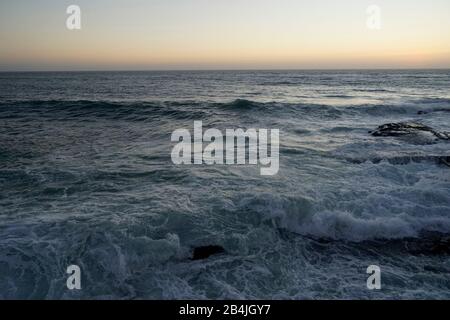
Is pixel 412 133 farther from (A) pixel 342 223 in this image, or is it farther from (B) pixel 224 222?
(B) pixel 224 222

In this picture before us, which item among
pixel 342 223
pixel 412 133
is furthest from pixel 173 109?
pixel 342 223

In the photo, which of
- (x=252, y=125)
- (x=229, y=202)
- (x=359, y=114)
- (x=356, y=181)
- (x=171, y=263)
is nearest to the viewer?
(x=171, y=263)

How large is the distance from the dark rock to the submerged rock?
453 inches

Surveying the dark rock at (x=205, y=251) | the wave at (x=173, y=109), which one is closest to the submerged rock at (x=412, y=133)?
the wave at (x=173, y=109)

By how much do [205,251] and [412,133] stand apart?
13127 millimetres

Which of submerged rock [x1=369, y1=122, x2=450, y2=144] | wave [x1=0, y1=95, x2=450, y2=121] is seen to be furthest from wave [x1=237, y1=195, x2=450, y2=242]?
wave [x1=0, y1=95, x2=450, y2=121]

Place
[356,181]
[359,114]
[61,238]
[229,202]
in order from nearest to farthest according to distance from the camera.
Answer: [61,238] → [229,202] → [356,181] → [359,114]

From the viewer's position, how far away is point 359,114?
965 inches

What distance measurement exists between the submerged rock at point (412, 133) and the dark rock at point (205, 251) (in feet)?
37.7

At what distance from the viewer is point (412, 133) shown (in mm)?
15805

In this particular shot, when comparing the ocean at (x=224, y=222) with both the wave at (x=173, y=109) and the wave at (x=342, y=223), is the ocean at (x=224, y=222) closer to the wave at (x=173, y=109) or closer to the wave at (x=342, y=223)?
the wave at (x=342, y=223)

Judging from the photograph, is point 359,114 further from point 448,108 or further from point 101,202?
point 101,202
